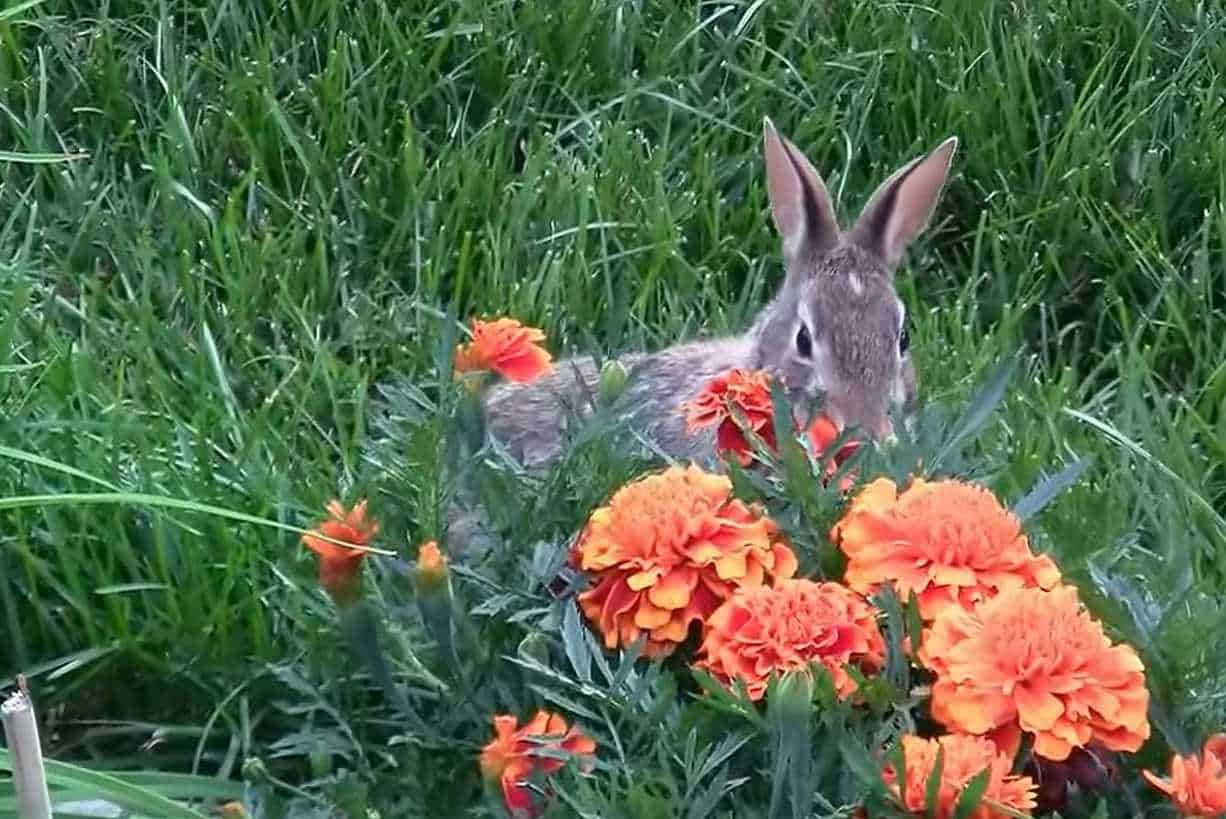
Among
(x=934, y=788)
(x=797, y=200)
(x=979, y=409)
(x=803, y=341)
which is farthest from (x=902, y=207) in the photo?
(x=934, y=788)

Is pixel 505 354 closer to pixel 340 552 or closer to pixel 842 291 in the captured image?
pixel 340 552

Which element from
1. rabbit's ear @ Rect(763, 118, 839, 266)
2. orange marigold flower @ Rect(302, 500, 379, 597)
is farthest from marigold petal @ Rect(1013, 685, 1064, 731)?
rabbit's ear @ Rect(763, 118, 839, 266)

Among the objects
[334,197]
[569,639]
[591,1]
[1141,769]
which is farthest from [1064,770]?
[591,1]

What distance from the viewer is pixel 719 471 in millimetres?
2309

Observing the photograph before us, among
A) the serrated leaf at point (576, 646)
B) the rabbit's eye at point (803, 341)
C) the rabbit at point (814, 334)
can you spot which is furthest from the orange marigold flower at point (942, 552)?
the rabbit's eye at point (803, 341)

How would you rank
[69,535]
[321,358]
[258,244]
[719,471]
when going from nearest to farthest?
[719,471] → [69,535] → [321,358] → [258,244]

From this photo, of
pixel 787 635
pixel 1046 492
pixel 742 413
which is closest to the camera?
pixel 787 635

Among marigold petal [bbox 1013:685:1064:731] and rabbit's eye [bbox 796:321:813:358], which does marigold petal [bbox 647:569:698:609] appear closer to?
marigold petal [bbox 1013:685:1064:731]

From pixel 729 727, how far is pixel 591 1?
7.05ft

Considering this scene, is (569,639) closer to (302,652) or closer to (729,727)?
(729,727)

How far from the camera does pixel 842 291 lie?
320 centimetres

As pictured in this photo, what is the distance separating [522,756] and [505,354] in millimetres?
465

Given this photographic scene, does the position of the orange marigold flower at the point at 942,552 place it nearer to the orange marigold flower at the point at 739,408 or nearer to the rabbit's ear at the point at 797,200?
the orange marigold flower at the point at 739,408

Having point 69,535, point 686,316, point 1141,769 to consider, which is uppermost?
point 1141,769
